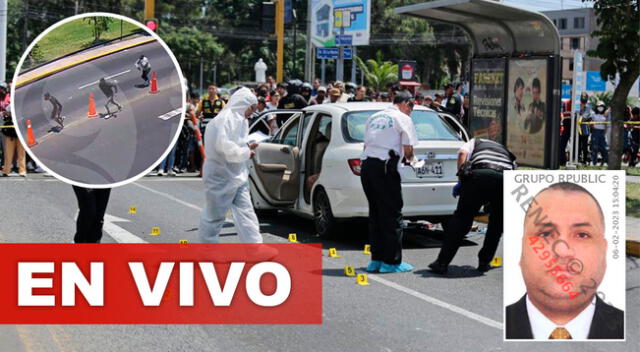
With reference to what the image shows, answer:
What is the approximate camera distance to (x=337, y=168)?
11.3m

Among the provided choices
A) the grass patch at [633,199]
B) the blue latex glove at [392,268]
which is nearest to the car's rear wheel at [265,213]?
the blue latex glove at [392,268]

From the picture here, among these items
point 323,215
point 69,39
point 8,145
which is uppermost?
point 69,39

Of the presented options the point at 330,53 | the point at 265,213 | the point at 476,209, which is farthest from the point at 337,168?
the point at 330,53

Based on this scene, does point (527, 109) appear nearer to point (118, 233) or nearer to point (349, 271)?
point (118, 233)

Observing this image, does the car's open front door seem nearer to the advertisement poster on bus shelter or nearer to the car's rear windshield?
the car's rear windshield

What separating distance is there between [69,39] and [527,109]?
39.2ft

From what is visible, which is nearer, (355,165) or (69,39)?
(69,39)

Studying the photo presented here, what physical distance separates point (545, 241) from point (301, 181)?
22.6ft

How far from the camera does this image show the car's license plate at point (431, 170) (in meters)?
11.2

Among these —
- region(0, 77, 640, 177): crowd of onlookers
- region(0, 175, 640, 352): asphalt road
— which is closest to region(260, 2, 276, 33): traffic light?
region(0, 77, 640, 177): crowd of onlookers

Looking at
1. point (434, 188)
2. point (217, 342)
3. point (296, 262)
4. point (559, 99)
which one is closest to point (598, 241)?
point (217, 342)

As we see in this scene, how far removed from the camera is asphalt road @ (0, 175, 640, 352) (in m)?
6.65

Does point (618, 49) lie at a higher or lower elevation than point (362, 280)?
higher

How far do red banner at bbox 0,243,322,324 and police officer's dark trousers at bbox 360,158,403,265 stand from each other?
69cm
